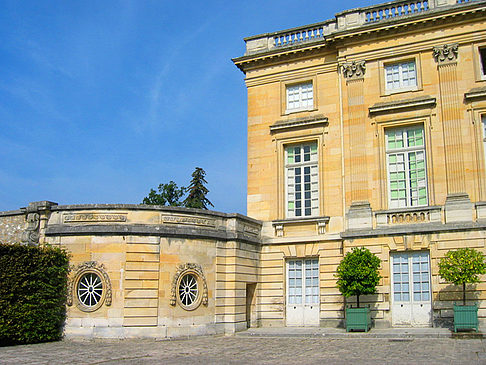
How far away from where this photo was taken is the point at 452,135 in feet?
55.8

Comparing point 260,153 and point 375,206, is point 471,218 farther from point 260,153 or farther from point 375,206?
point 260,153

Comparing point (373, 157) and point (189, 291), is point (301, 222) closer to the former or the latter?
point (373, 157)

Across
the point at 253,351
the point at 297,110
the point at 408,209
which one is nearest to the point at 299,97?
the point at 297,110

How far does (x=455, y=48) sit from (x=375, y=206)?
583 cm

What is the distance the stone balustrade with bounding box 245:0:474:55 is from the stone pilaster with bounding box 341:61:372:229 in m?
1.63

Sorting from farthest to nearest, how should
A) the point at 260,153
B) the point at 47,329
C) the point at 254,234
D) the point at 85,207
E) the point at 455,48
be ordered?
the point at 260,153 < the point at 254,234 < the point at 455,48 < the point at 85,207 < the point at 47,329

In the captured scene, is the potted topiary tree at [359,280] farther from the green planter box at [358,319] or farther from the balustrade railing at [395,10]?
the balustrade railing at [395,10]

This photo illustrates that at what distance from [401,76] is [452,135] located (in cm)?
291

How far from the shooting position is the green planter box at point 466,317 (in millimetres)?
14383

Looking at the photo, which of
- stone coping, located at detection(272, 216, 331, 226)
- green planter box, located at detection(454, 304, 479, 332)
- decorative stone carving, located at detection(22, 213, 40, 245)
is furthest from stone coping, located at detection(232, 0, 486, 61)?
decorative stone carving, located at detection(22, 213, 40, 245)

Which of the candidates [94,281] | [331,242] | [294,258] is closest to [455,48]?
[331,242]

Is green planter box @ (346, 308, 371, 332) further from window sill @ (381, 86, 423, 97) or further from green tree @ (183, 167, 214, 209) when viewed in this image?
green tree @ (183, 167, 214, 209)

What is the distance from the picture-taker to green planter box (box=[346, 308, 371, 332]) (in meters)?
15.8

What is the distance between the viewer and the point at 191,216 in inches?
648
